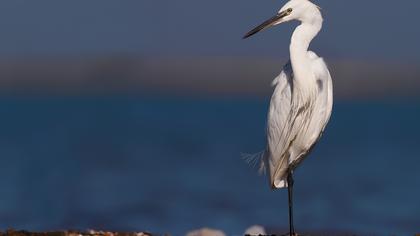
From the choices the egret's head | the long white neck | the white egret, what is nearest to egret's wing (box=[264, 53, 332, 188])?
the white egret

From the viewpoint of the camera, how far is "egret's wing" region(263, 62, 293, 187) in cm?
1313

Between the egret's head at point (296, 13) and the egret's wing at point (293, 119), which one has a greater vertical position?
the egret's head at point (296, 13)

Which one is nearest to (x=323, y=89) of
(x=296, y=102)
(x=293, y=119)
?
(x=296, y=102)

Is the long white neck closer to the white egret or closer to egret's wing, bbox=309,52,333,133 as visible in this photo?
the white egret

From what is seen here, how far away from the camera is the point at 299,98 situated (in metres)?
12.9

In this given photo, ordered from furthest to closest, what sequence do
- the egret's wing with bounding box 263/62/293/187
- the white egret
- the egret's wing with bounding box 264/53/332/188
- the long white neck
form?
1. the egret's wing with bounding box 263/62/293/187
2. the egret's wing with bounding box 264/53/332/188
3. the white egret
4. the long white neck

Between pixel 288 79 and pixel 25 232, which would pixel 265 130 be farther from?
pixel 25 232

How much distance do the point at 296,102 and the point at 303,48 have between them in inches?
33.6

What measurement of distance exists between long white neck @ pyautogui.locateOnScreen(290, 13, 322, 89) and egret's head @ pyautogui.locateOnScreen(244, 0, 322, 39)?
31 millimetres

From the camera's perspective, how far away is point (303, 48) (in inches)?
491

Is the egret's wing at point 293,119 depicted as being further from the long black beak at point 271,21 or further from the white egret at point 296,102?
the long black beak at point 271,21

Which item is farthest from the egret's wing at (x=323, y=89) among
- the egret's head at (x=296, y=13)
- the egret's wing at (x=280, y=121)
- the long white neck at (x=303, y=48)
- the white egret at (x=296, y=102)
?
the egret's head at (x=296, y=13)

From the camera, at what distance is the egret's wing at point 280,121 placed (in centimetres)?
1313

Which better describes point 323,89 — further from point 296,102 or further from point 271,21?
point 271,21
